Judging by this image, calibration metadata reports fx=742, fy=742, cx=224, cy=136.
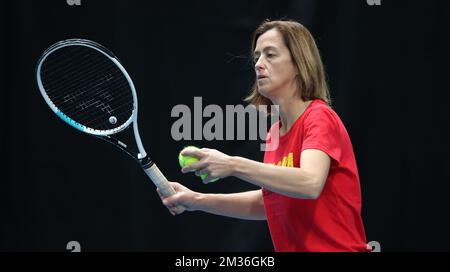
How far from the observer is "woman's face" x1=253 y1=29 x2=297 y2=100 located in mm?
2232

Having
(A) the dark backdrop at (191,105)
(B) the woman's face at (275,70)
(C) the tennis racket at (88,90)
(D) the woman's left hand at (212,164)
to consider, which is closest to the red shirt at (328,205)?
(B) the woman's face at (275,70)

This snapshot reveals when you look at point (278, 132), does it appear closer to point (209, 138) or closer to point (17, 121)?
point (209, 138)

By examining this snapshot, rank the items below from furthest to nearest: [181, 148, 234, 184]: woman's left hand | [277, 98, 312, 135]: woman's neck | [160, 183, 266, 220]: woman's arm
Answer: [160, 183, 266, 220]: woman's arm, [277, 98, 312, 135]: woman's neck, [181, 148, 234, 184]: woman's left hand

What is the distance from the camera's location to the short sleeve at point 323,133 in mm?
1999

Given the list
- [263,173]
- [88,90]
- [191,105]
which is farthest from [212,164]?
[191,105]

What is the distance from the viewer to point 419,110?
9.86 feet

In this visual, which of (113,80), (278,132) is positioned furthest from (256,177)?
(113,80)

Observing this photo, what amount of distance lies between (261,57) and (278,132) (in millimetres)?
239

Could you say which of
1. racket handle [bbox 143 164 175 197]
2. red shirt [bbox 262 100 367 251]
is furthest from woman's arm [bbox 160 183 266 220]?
red shirt [bbox 262 100 367 251]

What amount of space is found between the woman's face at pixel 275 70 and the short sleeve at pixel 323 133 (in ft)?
0.54

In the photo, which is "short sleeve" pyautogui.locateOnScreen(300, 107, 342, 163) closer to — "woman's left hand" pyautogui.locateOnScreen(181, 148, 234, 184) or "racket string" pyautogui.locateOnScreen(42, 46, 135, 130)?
"woman's left hand" pyautogui.locateOnScreen(181, 148, 234, 184)

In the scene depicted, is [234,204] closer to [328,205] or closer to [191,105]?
[328,205]

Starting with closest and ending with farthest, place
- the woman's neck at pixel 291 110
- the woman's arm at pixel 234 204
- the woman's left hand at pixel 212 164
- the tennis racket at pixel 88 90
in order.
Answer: the woman's left hand at pixel 212 164 → the woman's neck at pixel 291 110 → the woman's arm at pixel 234 204 → the tennis racket at pixel 88 90

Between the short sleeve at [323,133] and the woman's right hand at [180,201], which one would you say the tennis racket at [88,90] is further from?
the short sleeve at [323,133]
